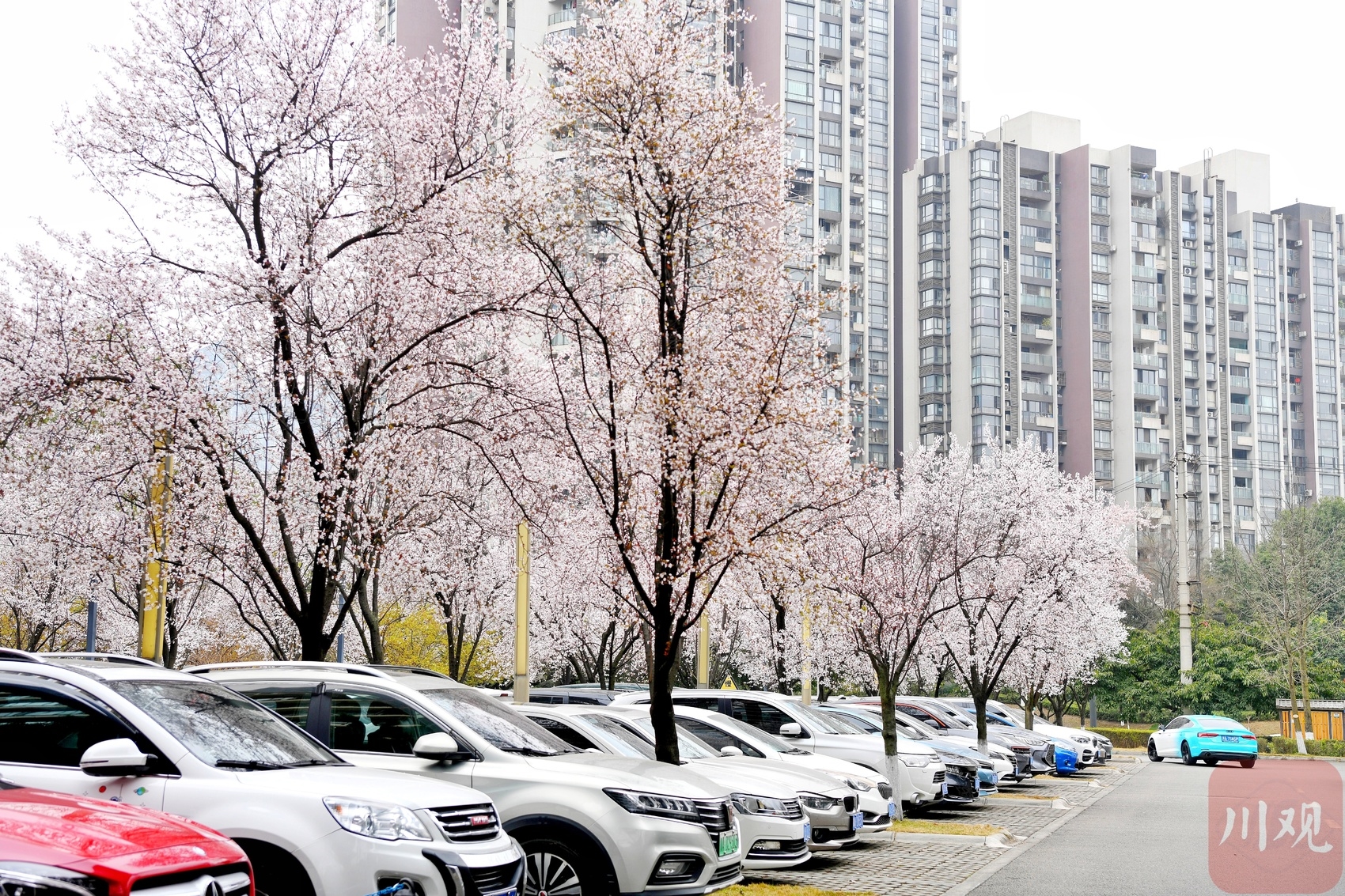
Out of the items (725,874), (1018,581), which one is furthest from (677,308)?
(1018,581)

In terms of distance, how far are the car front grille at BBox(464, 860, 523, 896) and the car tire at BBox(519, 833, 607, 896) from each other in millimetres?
Result: 1235

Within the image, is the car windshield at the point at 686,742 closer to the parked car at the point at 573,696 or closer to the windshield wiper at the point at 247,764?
the parked car at the point at 573,696

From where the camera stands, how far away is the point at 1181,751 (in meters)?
38.1

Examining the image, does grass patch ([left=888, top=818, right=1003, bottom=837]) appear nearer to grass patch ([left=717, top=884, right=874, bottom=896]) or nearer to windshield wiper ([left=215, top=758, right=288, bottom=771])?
grass patch ([left=717, top=884, right=874, bottom=896])

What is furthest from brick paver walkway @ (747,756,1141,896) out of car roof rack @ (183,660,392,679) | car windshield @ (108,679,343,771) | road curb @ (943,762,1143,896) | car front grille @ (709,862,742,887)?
car windshield @ (108,679,343,771)

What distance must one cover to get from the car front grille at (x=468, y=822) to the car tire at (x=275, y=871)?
0.74 metres

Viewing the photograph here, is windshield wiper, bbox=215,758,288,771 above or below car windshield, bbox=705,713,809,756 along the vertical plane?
above

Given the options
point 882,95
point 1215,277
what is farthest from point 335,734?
point 1215,277

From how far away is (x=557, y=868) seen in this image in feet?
27.9

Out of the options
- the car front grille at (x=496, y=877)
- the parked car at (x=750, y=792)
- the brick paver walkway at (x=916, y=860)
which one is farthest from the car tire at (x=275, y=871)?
the brick paver walkway at (x=916, y=860)

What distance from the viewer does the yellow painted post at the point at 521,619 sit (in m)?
18.2

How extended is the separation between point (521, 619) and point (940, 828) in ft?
22.0

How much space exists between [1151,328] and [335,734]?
3636 inches

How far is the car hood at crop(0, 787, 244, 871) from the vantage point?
467 centimetres
